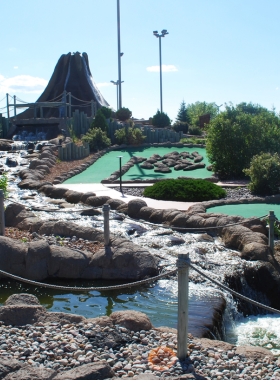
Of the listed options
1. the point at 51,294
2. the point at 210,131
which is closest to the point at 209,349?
the point at 51,294

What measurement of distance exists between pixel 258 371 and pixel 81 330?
1740 mm

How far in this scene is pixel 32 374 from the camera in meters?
2.99

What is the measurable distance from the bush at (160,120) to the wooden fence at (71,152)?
49.7ft

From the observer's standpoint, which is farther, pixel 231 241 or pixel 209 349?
pixel 231 241

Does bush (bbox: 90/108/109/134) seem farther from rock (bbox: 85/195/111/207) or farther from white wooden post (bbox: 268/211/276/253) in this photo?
white wooden post (bbox: 268/211/276/253)

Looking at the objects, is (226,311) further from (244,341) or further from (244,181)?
(244,181)

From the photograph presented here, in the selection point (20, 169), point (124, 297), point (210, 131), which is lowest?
point (124, 297)

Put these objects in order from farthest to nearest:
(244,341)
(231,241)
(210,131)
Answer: (210,131) → (231,241) → (244,341)

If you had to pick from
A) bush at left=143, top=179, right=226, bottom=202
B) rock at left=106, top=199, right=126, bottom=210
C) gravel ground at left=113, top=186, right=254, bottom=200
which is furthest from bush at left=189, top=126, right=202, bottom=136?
rock at left=106, top=199, right=126, bottom=210

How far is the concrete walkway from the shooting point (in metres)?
11.9

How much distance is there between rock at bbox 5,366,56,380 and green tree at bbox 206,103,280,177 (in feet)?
49.9

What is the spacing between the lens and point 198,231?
31.8 feet

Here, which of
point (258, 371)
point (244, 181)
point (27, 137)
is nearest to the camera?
point (258, 371)

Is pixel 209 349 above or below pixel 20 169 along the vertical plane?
below
